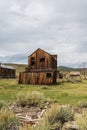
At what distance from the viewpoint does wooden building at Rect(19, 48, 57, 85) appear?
54375 millimetres

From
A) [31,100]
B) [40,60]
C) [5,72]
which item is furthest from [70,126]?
[5,72]

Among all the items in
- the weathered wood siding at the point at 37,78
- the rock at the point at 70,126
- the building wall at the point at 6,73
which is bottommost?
the rock at the point at 70,126

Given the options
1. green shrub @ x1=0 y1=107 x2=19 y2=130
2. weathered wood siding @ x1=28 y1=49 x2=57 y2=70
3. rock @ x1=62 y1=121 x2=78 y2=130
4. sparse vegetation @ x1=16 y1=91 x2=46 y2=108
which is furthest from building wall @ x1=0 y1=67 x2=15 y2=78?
green shrub @ x1=0 y1=107 x2=19 y2=130

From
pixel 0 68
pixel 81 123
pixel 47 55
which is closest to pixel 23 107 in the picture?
pixel 81 123

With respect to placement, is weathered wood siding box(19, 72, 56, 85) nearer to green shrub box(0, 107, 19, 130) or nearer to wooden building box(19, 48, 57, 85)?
wooden building box(19, 48, 57, 85)

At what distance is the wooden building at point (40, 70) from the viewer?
54.4 meters

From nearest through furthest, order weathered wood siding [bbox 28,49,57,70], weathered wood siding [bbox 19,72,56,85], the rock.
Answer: the rock → weathered wood siding [bbox 19,72,56,85] → weathered wood siding [bbox 28,49,57,70]

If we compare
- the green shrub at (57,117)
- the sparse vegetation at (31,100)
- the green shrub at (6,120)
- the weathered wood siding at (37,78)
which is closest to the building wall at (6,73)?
the weathered wood siding at (37,78)

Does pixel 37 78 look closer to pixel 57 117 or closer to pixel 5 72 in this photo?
pixel 5 72

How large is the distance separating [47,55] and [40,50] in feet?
5.65

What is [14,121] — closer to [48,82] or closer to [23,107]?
[23,107]

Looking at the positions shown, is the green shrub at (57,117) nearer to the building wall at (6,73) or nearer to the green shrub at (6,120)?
the green shrub at (6,120)

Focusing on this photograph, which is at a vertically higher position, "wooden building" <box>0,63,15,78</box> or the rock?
"wooden building" <box>0,63,15,78</box>

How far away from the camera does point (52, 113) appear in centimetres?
1013
